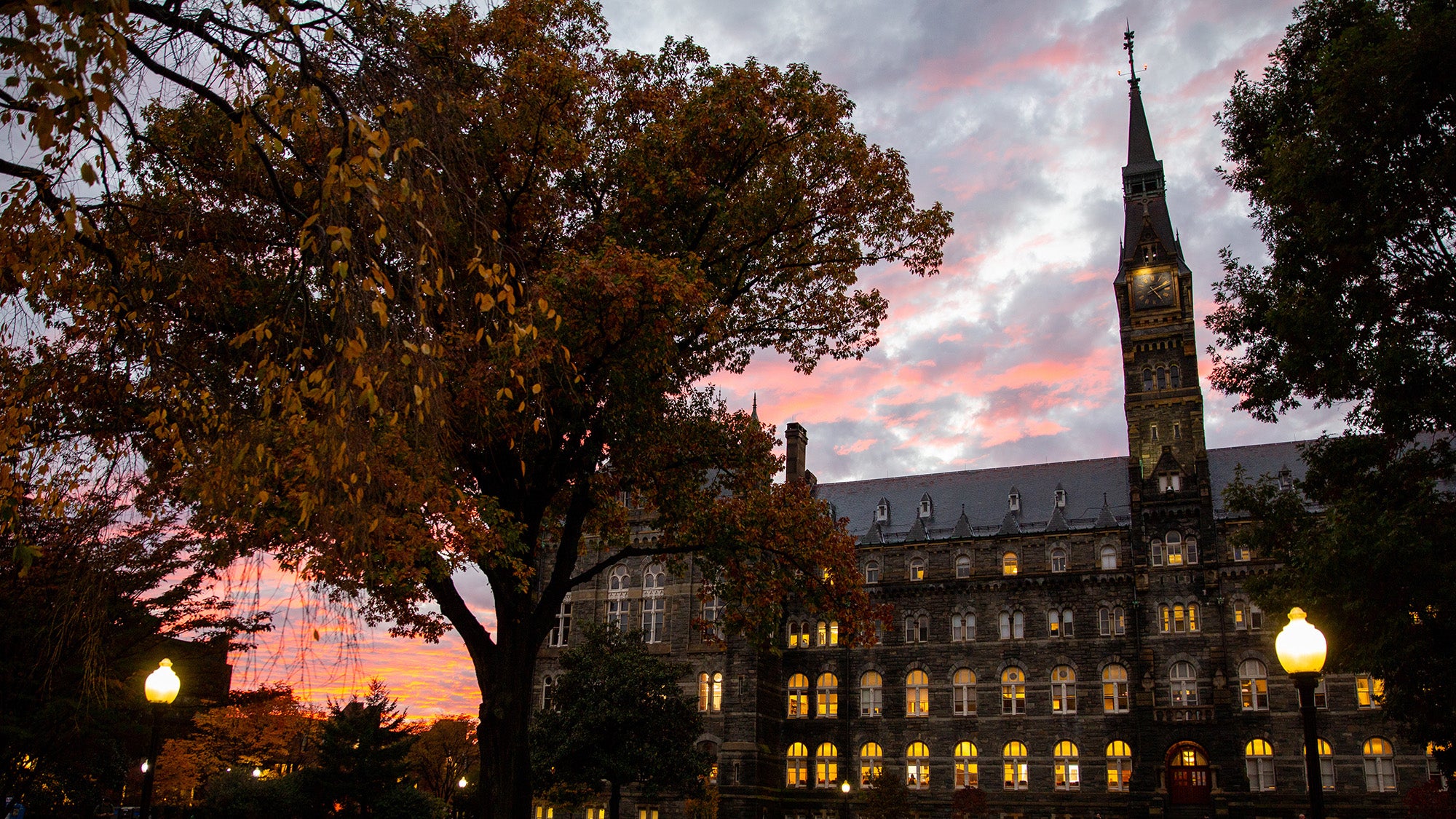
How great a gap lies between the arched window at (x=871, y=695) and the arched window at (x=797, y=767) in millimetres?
3645

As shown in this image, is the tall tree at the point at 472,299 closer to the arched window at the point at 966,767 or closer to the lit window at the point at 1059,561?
the arched window at the point at 966,767

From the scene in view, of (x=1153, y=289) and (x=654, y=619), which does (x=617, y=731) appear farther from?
(x=1153, y=289)

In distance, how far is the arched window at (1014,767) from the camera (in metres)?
49.9

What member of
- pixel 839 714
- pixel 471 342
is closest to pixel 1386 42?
pixel 471 342

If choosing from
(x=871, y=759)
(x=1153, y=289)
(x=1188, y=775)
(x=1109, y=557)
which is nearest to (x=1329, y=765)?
(x=1188, y=775)

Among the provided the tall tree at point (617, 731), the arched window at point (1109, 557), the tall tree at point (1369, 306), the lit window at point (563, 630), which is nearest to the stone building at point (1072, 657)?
the arched window at point (1109, 557)

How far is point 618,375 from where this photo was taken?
1446cm

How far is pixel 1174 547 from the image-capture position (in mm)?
50781

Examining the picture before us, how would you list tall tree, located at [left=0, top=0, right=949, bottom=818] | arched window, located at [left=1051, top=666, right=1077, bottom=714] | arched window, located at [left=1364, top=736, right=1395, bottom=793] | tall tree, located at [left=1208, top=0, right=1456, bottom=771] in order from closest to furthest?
tall tree, located at [left=0, top=0, right=949, bottom=818]
tall tree, located at [left=1208, top=0, right=1456, bottom=771]
arched window, located at [left=1364, top=736, right=1395, bottom=793]
arched window, located at [left=1051, top=666, right=1077, bottom=714]

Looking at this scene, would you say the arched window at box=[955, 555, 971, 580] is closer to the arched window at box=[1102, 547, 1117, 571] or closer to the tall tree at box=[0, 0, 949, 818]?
the arched window at box=[1102, 547, 1117, 571]

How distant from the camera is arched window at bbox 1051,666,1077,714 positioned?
50.2m

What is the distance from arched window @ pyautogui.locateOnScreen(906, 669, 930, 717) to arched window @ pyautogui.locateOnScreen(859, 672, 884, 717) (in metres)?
1.40

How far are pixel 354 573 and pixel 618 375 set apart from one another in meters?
5.63

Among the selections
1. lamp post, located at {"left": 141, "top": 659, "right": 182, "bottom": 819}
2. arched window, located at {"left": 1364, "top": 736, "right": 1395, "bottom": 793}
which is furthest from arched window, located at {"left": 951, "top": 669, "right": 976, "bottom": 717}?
lamp post, located at {"left": 141, "top": 659, "right": 182, "bottom": 819}
